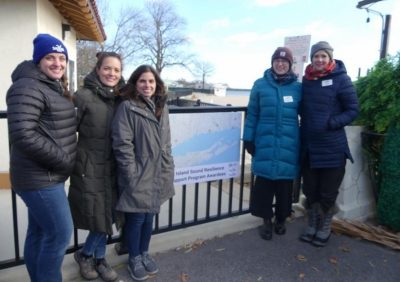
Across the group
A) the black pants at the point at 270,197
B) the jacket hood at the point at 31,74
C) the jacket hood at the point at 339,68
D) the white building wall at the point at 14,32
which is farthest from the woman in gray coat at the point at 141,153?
the white building wall at the point at 14,32

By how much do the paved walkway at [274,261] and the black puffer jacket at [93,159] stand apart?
630mm

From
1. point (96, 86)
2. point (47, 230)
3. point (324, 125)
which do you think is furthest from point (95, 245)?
point (324, 125)

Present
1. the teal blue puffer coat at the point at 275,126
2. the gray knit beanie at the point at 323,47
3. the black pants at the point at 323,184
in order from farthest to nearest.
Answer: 1. the black pants at the point at 323,184
2. the teal blue puffer coat at the point at 275,126
3. the gray knit beanie at the point at 323,47

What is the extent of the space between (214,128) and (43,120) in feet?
5.80

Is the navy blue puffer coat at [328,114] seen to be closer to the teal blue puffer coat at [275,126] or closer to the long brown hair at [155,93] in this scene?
the teal blue puffer coat at [275,126]

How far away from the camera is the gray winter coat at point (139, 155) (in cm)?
235

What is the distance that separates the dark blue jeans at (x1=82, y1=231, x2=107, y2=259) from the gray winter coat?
32cm

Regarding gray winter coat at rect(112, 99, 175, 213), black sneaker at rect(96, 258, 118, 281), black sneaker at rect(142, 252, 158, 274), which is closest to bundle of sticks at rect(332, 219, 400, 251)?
black sneaker at rect(142, 252, 158, 274)

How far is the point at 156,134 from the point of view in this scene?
8.23ft

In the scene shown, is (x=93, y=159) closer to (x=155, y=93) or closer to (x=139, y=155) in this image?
(x=139, y=155)

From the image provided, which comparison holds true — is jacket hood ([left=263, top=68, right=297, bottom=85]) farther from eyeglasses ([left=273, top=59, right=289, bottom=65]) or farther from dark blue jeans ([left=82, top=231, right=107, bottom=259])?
dark blue jeans ([left=82, top=231, right=107, bottom=259])

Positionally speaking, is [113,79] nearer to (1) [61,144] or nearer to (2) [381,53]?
(1) [61,144]

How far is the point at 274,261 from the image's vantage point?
119 inches

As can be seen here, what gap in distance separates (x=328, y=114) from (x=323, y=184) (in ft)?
2.20
